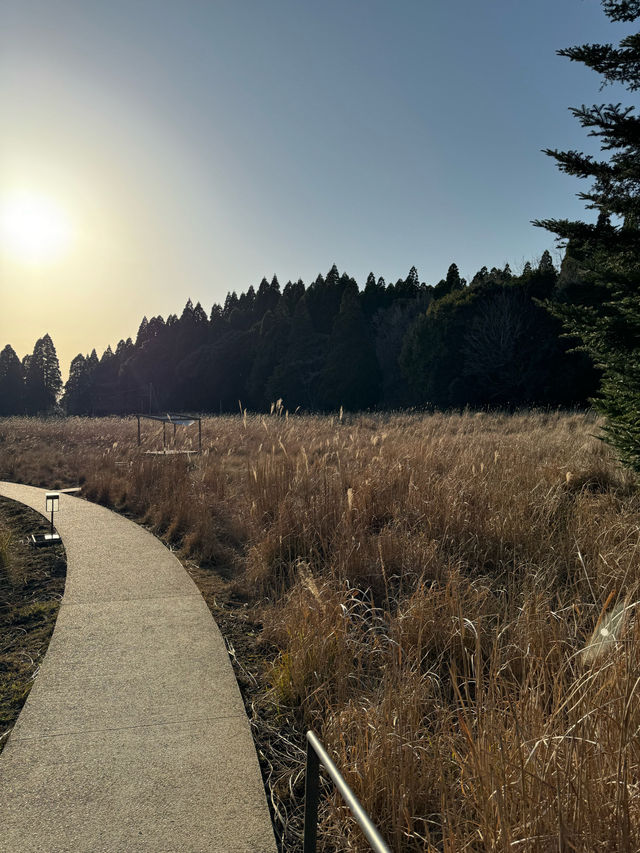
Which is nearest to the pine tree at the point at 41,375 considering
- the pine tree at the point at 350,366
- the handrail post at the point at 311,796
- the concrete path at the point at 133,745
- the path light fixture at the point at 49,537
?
the pine tree at the point at 350,366

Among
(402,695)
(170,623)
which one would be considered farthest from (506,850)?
(170,623)

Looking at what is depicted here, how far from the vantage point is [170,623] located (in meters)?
4.34

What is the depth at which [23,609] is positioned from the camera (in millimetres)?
4730

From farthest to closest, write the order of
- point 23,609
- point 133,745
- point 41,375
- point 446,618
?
point 41,375
point 23,609
point 446,618
point 133,745

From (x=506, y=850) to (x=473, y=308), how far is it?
99.0ft

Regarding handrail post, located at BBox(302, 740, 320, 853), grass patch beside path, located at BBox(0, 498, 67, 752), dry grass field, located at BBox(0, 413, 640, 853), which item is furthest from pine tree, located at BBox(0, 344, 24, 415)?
handrail post, located at BBox(302, 740, 320, 853)

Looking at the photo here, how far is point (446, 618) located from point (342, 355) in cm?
3667

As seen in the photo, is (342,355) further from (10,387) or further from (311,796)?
(10,387)

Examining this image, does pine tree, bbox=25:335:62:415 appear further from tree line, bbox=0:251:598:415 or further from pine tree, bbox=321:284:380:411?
pine tree, bbox=321:284:380:411

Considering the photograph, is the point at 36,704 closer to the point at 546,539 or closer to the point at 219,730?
the point at 219,730

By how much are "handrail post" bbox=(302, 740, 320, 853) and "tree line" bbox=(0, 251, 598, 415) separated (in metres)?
7.65

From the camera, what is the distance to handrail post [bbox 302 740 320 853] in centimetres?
155

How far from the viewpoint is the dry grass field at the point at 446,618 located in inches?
72.3

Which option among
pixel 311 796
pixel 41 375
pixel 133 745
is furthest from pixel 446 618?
pixel 41 375
